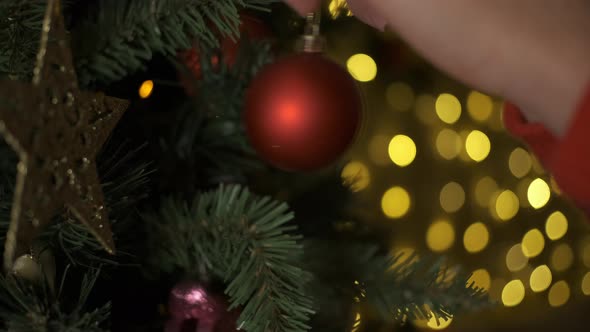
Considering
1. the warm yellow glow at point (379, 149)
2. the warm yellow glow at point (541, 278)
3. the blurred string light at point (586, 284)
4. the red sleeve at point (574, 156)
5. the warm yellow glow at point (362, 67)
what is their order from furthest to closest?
the blurred string light at point (586, 284)
the warm yellow glow at point (541, 278)
the warm yellow glow at point (379, 149)
the warm yellow glow at point (362, 67)
the red sleeve at point (574, 156)

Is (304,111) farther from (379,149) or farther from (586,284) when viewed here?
(586,284)

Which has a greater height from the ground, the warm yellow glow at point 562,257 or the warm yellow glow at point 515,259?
the warm yellow glow at point 515,259

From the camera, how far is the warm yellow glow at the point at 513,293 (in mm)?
1334

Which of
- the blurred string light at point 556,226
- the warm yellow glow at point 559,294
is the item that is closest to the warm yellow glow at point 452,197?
the blurred string light at point 556,226

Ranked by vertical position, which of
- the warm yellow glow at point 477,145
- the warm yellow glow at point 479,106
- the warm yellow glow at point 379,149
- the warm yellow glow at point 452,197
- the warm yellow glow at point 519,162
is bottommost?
the warm yellow glow at point 452,197

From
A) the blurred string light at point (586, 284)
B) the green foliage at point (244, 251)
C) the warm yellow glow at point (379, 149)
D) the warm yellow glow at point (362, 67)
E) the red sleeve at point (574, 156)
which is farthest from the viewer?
the blurred string light at point (586, 284)

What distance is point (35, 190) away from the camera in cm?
35

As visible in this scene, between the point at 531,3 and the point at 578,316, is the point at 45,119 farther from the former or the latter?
the point at 578,316

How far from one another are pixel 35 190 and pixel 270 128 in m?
0.19

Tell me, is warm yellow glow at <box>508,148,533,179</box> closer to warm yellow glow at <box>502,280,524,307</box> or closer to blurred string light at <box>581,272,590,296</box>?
warm yellow glow at <box>502,280,524,307</box>

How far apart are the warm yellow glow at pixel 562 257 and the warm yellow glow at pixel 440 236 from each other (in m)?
0.29

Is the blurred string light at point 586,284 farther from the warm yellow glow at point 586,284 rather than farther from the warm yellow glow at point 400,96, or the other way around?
the warm yellow glow at point 400,96

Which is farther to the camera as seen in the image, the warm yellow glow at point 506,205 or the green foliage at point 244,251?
the warm yellow glow at point 506,205

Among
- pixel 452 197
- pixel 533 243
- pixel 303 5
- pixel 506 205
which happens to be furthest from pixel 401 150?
pixel 303 5
